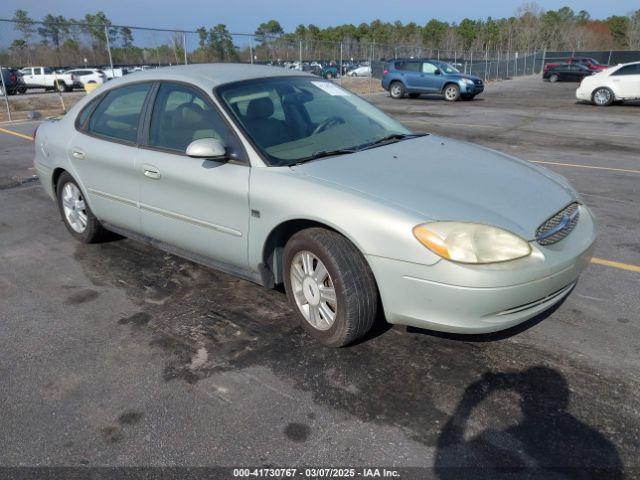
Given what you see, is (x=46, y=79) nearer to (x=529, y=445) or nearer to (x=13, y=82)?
(x=13, y=82)

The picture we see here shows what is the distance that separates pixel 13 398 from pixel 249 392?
125 centimetres

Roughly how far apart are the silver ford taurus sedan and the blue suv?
18.9 meters

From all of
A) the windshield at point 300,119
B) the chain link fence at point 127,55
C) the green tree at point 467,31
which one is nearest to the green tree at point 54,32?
the chain link fence at point 127,55

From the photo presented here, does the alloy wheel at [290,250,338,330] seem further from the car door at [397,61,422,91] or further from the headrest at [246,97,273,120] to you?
the car door at [397,61,422,91]

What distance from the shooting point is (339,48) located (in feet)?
96.9

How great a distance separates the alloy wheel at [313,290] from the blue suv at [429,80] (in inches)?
801

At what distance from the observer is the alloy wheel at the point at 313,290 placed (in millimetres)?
3082

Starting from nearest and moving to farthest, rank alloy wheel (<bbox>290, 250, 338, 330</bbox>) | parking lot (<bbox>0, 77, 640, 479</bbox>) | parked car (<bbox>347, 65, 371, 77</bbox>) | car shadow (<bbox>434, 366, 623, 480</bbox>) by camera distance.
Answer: car shadow (<bbox>434, 366, 623, 480</bbox>) → parking lot (<bbox>0, 77, 640, 479</bbox>) → alloy wheel (<bbox>290, 250, 338, 330</bbox>) → parked car (<bbox>347, 65, 371, 77</bbox>)

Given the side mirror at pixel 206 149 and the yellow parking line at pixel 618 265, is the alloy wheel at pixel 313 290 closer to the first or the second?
the side mirror at pixel 206 149

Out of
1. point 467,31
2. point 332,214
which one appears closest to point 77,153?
point 332,214

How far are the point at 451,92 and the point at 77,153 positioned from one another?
64.6ft

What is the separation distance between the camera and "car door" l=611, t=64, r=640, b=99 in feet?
62.0

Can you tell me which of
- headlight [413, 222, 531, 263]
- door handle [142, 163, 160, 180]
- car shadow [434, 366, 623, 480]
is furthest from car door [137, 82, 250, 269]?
car shadow [434, 366, 623, 480]

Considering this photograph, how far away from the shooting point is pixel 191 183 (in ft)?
11.9
